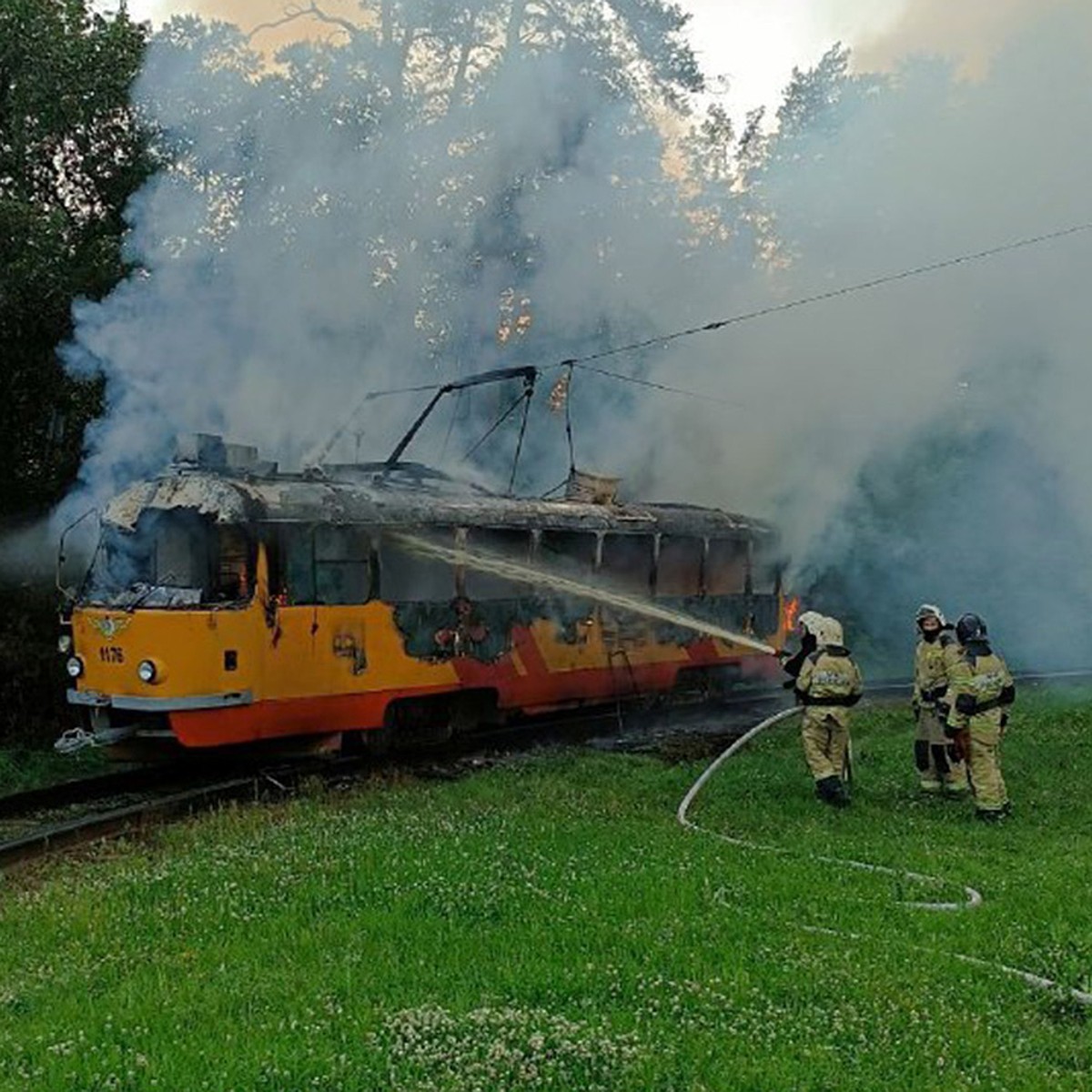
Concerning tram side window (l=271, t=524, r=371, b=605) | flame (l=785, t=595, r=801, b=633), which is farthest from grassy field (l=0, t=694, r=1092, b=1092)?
flame (l=785, t=595, r=801, b=633)

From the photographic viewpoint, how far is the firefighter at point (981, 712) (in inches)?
425

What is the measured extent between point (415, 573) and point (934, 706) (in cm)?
554

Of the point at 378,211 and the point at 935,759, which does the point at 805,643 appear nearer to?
the point at 935,759

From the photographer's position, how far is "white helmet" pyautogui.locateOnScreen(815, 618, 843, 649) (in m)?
11.7

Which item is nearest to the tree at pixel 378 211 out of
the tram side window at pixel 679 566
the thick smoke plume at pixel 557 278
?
the thick smoke plume at pixel 557 278

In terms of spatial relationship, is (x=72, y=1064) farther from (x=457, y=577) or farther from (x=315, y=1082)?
(x=457, y=577)

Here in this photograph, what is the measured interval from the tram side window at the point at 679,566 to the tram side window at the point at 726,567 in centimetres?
27

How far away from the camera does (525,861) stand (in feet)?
26.8

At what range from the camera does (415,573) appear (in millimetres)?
13930

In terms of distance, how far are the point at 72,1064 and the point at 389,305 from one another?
16.6 meters

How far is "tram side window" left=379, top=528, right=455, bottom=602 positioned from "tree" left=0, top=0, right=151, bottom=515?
5.96 metres

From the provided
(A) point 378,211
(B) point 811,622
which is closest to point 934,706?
(B) point 811,622

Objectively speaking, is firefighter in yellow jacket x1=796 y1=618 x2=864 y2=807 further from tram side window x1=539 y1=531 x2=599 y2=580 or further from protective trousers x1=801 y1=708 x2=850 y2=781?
tram side window x1=539 y1=531 x2=599 y2=580

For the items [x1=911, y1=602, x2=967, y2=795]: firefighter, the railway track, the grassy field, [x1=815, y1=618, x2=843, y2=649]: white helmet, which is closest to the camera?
the grassy field
